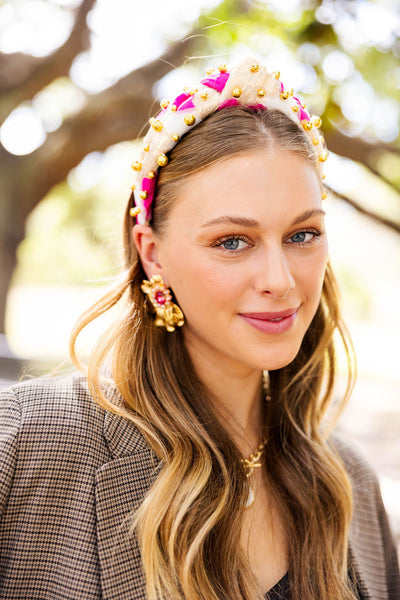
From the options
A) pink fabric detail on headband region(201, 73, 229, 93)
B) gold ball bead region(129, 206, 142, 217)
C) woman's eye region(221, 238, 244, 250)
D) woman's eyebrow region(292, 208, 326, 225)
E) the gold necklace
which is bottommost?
the gold necklace

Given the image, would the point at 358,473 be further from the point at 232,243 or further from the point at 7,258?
the point at 7,258

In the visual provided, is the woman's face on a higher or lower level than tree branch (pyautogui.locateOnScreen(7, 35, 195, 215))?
lower

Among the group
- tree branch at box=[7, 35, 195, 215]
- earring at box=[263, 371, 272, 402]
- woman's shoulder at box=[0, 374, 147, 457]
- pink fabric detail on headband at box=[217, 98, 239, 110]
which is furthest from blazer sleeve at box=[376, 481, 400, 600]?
tree branch at box=[7, 35, 195, 215]

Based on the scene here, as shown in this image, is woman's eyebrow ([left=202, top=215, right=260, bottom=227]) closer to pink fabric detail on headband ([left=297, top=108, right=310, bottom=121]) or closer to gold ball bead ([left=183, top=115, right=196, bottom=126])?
gold ball bead ([left=183, top=115, right=196, bottom=126])

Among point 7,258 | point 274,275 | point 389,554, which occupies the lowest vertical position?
point 389,554

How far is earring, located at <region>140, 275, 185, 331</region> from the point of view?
166 centimetres

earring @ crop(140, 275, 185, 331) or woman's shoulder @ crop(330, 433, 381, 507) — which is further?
woman's shoulder @ crop(330, 433, 381, 507)

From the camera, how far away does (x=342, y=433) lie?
7.37ft

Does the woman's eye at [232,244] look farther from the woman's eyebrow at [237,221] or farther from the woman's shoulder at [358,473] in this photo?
the woman's shoulder at [358,473]

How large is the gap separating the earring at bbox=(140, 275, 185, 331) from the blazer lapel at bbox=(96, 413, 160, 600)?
28cm

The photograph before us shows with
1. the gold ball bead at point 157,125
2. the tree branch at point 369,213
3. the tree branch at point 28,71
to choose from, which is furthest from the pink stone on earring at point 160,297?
the tree branch at point 28,71

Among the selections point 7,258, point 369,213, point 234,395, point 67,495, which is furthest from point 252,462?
point 7,258

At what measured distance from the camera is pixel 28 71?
3.03m

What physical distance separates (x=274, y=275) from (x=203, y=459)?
0.49m
